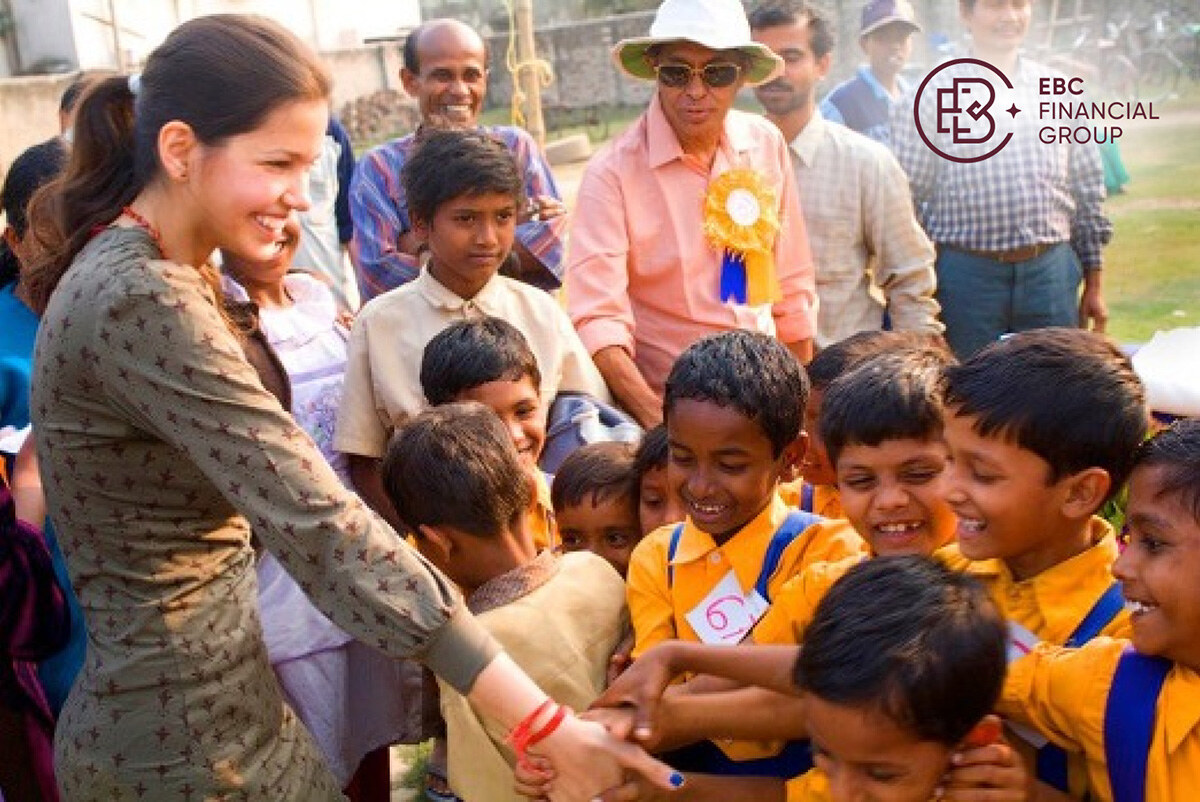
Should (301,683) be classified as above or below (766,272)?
below

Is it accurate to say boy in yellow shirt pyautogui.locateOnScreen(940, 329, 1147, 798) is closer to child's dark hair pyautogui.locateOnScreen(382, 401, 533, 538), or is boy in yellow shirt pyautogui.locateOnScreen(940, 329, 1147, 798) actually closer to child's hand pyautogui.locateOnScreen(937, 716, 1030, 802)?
child's hand pyautogui.locateOnScreen(937, 716, 1030, 802)

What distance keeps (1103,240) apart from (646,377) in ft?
7.71

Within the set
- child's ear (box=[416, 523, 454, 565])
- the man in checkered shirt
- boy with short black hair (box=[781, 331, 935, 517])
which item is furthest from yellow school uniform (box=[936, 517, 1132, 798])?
the man in checkered shirt

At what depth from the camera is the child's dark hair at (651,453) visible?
10.6 feet

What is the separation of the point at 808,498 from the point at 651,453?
39 centimetres

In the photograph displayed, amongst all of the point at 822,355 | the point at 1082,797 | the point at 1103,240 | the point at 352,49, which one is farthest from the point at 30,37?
the point at 1082,797

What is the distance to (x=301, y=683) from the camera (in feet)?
10.6

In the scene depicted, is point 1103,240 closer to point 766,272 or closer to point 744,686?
point 766,272

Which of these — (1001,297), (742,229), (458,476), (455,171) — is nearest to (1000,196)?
(1001,297)

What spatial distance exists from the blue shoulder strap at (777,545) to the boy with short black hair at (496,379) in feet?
2.78

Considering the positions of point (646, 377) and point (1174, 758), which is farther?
point (646, 377)

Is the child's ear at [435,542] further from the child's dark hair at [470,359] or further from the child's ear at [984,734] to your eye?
the child's ear at [984,734]

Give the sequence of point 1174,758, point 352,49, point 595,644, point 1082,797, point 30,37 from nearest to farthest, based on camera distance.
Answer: point 1174,758 → point 1082,797 → point 595,644 → point 30,37 → point 352,49

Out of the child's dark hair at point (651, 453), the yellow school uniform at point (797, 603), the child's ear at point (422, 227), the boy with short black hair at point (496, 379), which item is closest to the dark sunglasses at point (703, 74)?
the child's ear at point (422, 227)
